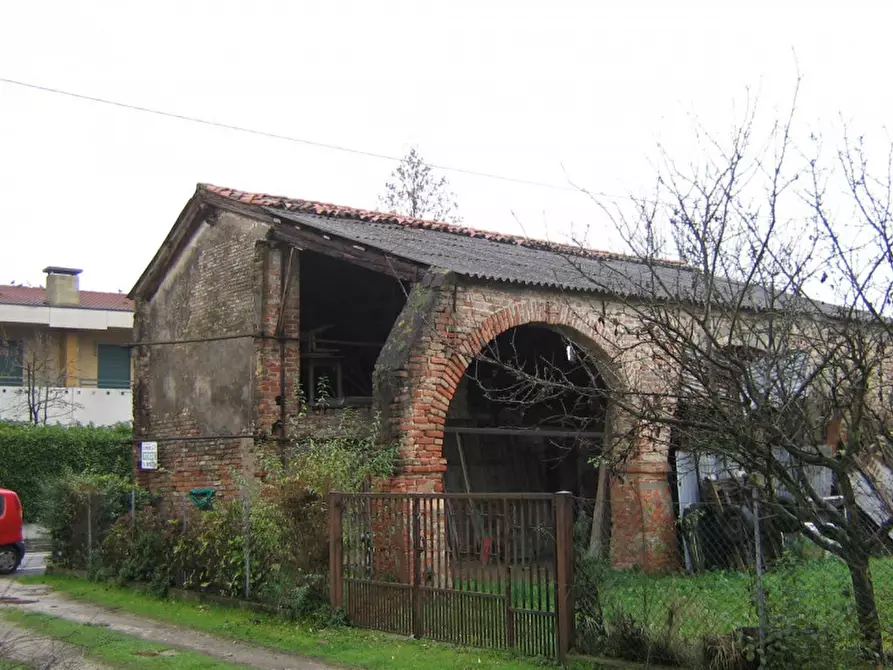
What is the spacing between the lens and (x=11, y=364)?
34.6 metres

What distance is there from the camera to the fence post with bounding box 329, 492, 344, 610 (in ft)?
35.0

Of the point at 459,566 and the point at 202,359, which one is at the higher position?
the point at 202,359

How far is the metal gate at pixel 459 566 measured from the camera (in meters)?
8.39

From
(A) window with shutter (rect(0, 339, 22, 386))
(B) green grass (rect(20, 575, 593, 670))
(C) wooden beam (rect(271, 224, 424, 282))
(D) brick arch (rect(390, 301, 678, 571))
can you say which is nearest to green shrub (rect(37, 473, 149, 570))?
(B) green grass (rect(20, 575, 593, 670))

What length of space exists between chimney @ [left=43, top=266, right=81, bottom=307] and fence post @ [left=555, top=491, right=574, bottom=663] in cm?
3186

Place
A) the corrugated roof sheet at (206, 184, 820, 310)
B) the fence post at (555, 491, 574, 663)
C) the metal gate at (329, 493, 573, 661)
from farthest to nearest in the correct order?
the corrugated roof sheet at (206, 184, 820, 310) < the metal gate at (329, 493, 573, 661) < the fence post at (555, 491, 574, 663)

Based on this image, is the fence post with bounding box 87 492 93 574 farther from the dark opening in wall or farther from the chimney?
the chimney

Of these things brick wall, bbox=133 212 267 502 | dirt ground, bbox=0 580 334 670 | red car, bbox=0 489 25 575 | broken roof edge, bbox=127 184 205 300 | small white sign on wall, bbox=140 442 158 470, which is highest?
broken roof edge, bbox=127 184 205 300

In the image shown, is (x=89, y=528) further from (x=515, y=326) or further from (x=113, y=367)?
(x=113, y=367)

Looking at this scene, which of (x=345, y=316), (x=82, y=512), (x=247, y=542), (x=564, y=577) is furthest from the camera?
(x=345, y=316)

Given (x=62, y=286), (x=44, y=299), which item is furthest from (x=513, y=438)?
(x=44, y=299)

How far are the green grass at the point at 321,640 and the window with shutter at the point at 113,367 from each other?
24.1 meters

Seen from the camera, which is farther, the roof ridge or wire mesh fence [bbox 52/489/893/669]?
the roof ridge

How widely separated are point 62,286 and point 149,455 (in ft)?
73.8
